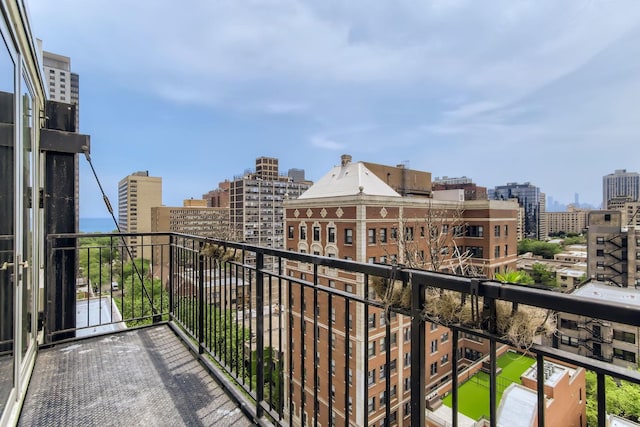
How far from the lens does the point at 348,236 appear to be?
49.1 feet

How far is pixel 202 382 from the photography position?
2258 millimetres

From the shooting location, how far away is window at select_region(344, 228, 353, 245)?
1481 cm

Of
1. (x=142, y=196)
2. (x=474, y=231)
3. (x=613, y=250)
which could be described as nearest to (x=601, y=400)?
(x=474, y=231)

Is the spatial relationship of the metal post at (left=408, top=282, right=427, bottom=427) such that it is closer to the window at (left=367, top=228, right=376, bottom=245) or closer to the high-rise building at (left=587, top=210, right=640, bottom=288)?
the window at (left=367, top=228, right=376, bottom=245)

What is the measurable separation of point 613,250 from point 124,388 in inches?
1003

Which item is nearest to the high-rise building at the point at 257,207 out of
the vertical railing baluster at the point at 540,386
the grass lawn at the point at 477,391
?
the grass lawn at the point at 477,391

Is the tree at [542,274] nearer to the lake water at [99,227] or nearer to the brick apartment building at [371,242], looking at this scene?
the brick apartment building at [371,242]

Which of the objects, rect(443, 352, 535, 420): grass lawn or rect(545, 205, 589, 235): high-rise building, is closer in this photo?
rect(443, 352, 535, 420): grass lawn

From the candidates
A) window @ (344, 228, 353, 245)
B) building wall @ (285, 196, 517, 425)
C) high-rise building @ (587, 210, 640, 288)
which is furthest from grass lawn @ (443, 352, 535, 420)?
high-rise building @ (587, 210, 640, 288)

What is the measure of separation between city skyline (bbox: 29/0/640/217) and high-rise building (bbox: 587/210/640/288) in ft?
14.1

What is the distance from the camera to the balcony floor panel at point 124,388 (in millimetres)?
1854

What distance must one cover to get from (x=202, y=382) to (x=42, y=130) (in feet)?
9.00

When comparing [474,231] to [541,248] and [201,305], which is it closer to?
[201,305]

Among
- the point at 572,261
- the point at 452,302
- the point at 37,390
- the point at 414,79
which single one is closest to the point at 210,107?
the point at 414,79
